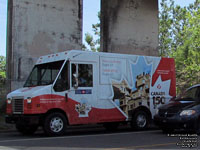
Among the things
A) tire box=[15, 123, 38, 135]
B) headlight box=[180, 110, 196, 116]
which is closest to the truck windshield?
tire box=[15, 123, 38, 135]

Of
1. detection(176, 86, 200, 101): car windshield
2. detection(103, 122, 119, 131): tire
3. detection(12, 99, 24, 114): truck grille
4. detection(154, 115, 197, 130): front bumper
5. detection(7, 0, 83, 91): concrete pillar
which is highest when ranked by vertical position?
detection(7, 0, 83, 91): concrete pillar

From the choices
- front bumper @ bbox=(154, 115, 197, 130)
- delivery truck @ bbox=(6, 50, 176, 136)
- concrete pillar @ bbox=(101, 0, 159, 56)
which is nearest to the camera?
front bumper @ bbox=(154, 115, 197, 130)

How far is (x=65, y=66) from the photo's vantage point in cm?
1157

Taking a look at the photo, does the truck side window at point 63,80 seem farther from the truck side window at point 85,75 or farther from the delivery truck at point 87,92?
the truck side window at point 85,75

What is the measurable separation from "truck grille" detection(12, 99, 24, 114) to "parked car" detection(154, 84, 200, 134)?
4.71m

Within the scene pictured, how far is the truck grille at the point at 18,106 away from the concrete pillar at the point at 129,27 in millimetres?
11047

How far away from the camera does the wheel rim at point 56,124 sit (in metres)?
11.2

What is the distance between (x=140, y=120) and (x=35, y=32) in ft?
25.7

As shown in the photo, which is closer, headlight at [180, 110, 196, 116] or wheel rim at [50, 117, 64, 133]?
headlight at [180, 110, 196, 116]

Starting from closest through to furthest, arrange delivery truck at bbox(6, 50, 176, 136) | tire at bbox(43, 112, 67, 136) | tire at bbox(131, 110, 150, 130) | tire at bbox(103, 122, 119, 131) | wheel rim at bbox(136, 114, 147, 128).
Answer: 1. tire at bbox(43, 112, 67, 136)
2. delivery truck at bbox(6, 50, 176, 136)
3. tire at bbox(131, 110, 150, 130)
4. wheel rim at bbox(136, 114, 147, 128)
5. tire at bbox(103, 122, 119, 131)

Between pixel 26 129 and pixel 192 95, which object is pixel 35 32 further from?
pixel 192 95

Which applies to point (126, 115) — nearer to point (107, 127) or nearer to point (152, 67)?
point (107, 127)

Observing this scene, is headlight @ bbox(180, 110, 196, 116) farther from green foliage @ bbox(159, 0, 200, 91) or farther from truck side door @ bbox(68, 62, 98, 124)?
green foliage @ bbox(159, 0, 200, 91)

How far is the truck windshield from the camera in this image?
11656 mm
